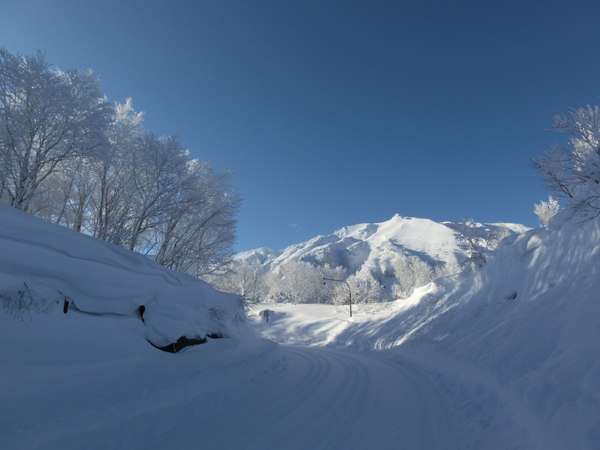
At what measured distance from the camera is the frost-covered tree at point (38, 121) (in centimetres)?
887

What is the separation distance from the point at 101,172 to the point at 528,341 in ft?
60.0

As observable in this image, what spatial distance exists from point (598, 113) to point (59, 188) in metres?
24.7

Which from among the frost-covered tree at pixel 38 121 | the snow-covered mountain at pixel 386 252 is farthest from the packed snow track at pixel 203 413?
the snow-covered mountain at pixel 386 252

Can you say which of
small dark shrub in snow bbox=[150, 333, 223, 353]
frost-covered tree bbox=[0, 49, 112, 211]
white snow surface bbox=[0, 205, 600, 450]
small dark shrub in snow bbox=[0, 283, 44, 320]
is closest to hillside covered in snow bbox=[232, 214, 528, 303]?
small dark shrub in snow bbox=[150, 333, 223, 353]

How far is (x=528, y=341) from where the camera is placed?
6.43m

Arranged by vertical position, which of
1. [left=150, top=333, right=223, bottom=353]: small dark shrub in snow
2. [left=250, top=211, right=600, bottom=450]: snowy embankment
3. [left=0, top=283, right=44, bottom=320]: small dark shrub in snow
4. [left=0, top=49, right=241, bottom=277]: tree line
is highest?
[left=0, top=49, right=241, bottom=277]: tree line

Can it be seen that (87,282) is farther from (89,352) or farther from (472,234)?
(472,234)

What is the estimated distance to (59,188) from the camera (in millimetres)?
14664

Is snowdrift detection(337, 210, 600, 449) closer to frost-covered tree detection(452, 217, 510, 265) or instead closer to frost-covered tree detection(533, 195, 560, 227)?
frost-covered tree detection(452, 217, 510, 265)

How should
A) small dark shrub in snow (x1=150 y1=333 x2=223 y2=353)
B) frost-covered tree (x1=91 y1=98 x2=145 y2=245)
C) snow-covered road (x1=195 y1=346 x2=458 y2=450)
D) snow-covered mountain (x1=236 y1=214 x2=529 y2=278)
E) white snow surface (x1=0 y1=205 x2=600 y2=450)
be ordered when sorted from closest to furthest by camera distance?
1. white snow surface (x1=0 y1=205 x2=600 y2=450)
2. snow-covered road (x1=195 y1=346 x2=458 y2=450)
3. small dark shrub in snow (x1=150 y1=333 x2=223 y2=353)
4. frost-covered tree (x1=91 y1=98 x2=145 y2=245)
5. snow-covered mountain (x1=236 y1=214 x2=529 y2=278)

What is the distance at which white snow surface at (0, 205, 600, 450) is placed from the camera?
3396 mm

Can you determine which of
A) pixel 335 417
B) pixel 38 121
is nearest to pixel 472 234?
pixel 335 417

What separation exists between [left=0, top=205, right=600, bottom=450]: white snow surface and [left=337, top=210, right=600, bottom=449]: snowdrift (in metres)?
0.04

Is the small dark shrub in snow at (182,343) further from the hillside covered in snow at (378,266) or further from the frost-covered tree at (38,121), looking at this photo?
the frost-covered tree at (38,121)
